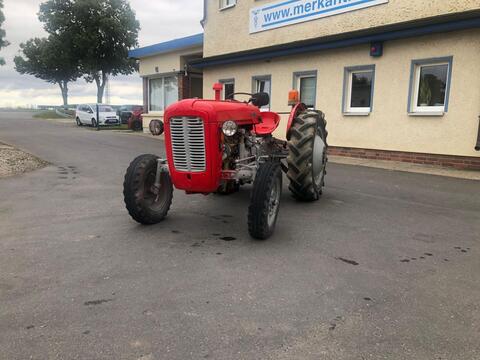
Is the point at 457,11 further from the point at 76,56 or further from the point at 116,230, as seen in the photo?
the point at 76,56

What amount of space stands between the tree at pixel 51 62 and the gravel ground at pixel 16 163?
2751 cm

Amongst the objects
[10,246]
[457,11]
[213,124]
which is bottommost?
[10,246]

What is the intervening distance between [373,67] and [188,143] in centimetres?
820

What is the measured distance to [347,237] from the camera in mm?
4539

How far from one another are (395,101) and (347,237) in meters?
7.07

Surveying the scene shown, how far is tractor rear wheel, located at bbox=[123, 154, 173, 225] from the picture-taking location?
458 cm

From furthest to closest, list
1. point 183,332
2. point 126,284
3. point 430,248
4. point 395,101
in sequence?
point 395,101 < point 430,248 < point 126,284 < point 183,332

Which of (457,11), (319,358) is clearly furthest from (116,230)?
(457,11)

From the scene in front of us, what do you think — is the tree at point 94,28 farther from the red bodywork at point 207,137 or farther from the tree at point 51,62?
the red bodywork at point 207,137

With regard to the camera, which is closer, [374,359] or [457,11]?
[374,359]

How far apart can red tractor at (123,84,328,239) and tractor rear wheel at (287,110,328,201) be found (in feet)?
0.05

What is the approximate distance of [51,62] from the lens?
37.2 meters

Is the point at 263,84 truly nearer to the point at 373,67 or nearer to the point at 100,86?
the point at 373,67

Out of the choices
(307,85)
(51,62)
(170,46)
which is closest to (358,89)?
(307,85)
